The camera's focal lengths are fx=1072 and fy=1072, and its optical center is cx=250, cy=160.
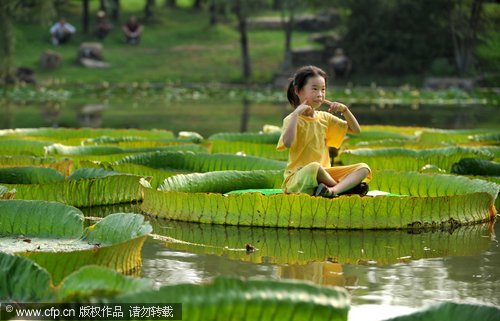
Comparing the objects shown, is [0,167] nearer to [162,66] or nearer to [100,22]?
[162,66]

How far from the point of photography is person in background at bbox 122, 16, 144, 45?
43.7 m

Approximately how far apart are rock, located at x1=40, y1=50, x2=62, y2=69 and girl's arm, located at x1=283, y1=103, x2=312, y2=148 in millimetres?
33252

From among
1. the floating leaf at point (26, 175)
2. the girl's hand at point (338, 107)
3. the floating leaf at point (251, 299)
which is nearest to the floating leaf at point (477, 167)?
the girl's hand at point (338, 107)

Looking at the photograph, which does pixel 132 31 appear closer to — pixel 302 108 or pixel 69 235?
pixel 302 108

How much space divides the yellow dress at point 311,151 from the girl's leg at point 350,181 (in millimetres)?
36

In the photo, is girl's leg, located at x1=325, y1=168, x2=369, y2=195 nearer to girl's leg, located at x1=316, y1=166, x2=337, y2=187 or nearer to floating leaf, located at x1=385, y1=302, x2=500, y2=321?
girl's leg, located at x1=316, y1=166, x2=337, y2=187

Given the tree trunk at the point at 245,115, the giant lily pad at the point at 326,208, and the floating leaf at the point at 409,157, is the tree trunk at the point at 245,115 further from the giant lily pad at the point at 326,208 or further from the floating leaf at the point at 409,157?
the giant lily pad at the point at 326,208

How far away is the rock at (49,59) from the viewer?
129ft

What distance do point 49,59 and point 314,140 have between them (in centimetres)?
3330

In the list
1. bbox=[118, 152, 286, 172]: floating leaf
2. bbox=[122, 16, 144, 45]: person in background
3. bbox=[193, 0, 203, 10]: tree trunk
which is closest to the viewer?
bbox=[118, 152, 286, 172]: floating leaf

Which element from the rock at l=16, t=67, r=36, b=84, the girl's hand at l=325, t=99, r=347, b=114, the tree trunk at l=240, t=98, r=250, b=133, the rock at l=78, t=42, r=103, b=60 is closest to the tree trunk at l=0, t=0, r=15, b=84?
the rock at l=16, t=67, r=36, b=84

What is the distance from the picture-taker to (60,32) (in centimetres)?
4309

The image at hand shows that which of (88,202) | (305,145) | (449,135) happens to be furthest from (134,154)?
(449,135)

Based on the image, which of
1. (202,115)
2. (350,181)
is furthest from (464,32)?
(350,181)
